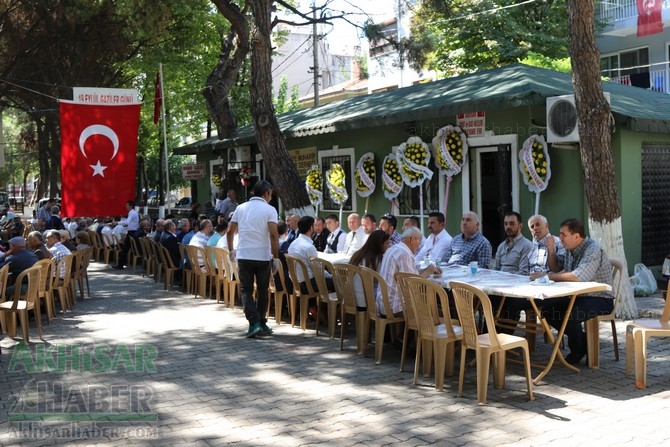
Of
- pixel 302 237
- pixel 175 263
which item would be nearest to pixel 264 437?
pixel 302 237

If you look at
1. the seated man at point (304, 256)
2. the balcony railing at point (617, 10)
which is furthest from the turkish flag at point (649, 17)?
the seated man at point (304, 256)

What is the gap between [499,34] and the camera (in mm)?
25203

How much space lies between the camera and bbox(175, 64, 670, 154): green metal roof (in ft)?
34.9

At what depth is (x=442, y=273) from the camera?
751 centimetres

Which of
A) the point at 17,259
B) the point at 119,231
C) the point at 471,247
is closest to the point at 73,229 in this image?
the point at 119,231

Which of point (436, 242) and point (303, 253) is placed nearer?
point (303, 253)

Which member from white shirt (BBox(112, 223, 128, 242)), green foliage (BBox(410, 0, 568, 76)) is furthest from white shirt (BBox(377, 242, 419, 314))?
green foliage (BBox(410, 0, 568, 76))

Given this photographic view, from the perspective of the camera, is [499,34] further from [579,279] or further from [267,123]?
[579,279]

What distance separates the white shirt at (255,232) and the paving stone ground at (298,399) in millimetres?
1024

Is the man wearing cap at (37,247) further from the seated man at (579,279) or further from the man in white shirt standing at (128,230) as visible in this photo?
the seated man at (579,279)

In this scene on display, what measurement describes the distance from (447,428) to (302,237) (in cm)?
428

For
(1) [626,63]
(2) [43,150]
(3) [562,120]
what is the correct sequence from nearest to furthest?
(3) [562,120] → (1) [626,63] → (2) [43,150]

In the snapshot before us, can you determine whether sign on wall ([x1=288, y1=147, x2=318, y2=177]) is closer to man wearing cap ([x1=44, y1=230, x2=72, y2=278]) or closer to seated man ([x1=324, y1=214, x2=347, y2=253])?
seated man ([x1=324, y1=214, x2=347, y2=253])

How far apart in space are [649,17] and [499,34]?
16.1ft
